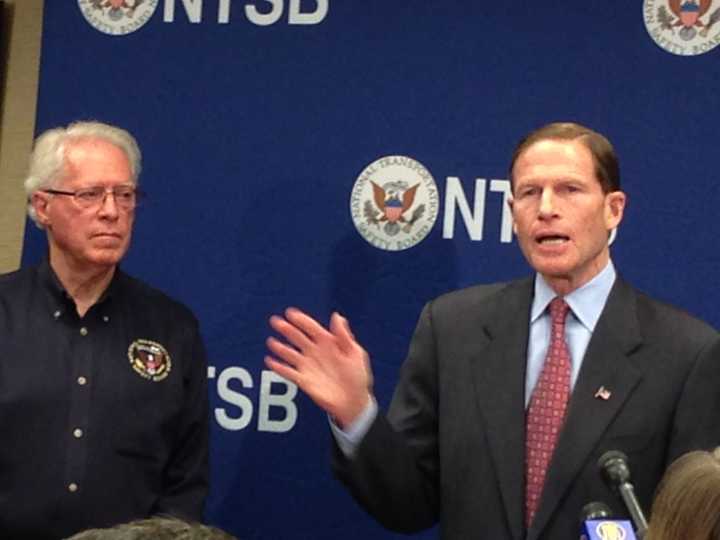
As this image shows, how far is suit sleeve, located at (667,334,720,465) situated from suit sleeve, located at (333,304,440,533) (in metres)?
0.50

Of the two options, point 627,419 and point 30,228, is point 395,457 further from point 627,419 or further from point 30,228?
point 30,228

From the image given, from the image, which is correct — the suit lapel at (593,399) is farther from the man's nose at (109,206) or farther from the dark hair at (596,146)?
the man's nose at (109,206)

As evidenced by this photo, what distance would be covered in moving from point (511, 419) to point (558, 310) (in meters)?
0.25

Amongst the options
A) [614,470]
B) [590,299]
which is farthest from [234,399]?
[614,470]

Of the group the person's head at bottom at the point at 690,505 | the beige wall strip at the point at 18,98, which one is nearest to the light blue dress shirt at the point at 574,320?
the person's head at bottom at the point at 690,505

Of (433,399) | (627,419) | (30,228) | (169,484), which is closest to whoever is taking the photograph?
(627,419)

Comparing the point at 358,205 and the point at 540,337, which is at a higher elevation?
the point at 358,205

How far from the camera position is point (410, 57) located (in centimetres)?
356

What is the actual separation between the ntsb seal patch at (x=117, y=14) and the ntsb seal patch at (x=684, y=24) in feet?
4.40

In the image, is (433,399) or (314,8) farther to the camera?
(314,8)

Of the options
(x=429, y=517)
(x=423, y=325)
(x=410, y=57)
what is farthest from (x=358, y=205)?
(x=429, y=517)

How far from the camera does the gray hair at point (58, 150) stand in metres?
3.25

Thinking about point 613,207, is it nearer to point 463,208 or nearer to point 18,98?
point 463,208

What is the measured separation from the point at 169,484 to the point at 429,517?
699mm
